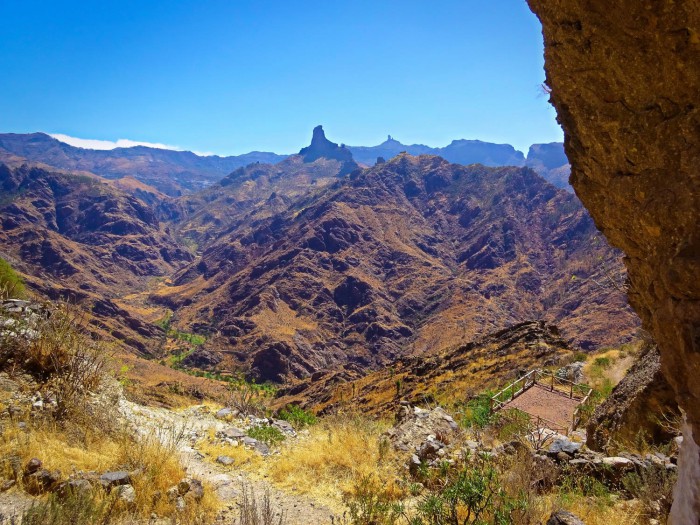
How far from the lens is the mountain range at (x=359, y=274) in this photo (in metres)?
90.8

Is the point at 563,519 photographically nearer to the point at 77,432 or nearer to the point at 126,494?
the point at 126,494

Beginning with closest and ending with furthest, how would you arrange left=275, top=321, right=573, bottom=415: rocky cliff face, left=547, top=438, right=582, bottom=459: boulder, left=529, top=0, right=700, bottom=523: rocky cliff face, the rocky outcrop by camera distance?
left=529, top=0, right=700, bottom=523: rocky cliff face < left=547, top=438, right=582, bottom=459: boulder < the rocky outcrop < left=275, top=321, right=573, bottom=415: rocky cliff face

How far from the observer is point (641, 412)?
702 centimetres

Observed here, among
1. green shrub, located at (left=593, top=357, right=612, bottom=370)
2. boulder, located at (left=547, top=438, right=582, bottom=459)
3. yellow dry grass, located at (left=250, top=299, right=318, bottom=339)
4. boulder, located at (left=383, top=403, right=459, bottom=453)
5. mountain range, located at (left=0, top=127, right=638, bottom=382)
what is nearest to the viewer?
boulder, located at (left=547, top=438, right=582, bottom=459)

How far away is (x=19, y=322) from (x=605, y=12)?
9.14 metres

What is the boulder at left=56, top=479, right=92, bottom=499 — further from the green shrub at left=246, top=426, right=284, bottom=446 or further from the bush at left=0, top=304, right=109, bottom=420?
the green shrub at left=246, top=426, right=284, bottom=446

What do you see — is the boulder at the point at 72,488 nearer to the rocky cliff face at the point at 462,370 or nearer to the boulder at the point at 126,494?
the boulder at the point at 126,494

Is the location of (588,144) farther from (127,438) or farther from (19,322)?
(19,322)

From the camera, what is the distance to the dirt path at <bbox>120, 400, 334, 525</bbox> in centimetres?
551

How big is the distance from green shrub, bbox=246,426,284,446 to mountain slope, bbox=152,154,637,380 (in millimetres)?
68930

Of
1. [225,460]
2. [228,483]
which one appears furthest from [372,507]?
[225,460]

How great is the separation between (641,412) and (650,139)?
19.6ft

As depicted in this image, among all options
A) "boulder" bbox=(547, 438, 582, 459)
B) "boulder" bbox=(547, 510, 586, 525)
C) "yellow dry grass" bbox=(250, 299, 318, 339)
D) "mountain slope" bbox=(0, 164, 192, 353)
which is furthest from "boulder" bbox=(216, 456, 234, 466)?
"yellow dry grass" bbox=(250, 299, 318, 339)

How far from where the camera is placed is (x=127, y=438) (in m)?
6.11
